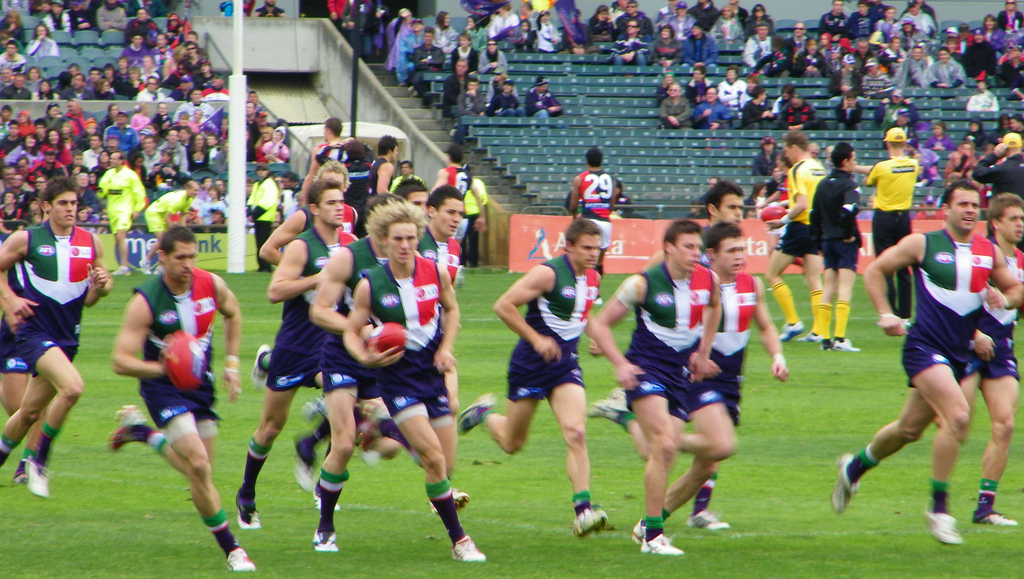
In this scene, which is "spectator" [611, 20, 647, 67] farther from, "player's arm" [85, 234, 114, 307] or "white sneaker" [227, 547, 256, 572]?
"white sneaker" [227, 547, 256, 572]

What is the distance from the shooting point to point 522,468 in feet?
28.8

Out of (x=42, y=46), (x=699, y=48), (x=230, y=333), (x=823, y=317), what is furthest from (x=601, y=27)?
(x=230, y=333)

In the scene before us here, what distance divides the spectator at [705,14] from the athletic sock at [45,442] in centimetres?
2433

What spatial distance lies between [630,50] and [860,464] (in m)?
23.4

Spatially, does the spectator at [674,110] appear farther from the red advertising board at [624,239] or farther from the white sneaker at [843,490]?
the white sneaker at [843,490]

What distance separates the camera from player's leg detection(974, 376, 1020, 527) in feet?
22.2

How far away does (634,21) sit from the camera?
97.2 ft

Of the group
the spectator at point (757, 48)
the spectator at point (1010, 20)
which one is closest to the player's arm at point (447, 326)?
the spectator at point (757, 48)

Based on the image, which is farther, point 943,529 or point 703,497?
point 703,497

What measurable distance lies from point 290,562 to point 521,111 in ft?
73.8

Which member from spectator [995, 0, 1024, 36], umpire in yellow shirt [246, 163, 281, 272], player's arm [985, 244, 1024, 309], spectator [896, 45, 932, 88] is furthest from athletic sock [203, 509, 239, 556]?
spectator [995, 0, 1024, 36]

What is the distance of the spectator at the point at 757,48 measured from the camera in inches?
1150

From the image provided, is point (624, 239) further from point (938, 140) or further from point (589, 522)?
point (589, 522)

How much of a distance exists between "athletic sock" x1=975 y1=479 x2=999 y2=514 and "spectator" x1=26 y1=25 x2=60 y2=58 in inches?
954
